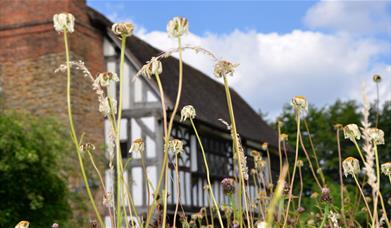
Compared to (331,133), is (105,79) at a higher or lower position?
lower

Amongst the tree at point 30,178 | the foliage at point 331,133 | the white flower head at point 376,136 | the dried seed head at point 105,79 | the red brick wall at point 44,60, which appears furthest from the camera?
the foliage at point 331,133

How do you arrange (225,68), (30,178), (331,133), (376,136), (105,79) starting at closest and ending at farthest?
(225,68), (105,79), (376,136), (30,178), (331,133)

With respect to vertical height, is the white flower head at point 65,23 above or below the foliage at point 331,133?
below

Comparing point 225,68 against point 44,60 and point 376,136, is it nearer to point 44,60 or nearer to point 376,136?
point 376,136

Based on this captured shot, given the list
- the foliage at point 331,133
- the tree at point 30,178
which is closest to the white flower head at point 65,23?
the tree at point 30,178

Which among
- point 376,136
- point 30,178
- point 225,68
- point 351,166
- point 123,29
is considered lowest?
point 351,166

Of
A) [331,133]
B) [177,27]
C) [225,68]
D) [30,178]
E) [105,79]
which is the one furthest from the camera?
[331,133]

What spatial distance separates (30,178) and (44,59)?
14.9 feet

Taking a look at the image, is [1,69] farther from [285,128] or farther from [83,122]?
[285,128]

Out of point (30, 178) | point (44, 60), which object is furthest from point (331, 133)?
point (30, 178)

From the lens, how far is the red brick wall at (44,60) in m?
16.5

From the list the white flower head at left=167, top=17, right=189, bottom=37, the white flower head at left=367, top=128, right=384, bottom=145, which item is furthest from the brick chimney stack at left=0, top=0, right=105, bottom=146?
the white flower head at left=167, top=17, right=189, bottom=37

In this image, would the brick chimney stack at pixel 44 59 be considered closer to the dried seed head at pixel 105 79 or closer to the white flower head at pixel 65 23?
the dried seed head at pixel 105 79

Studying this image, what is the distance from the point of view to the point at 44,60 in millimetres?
16797
